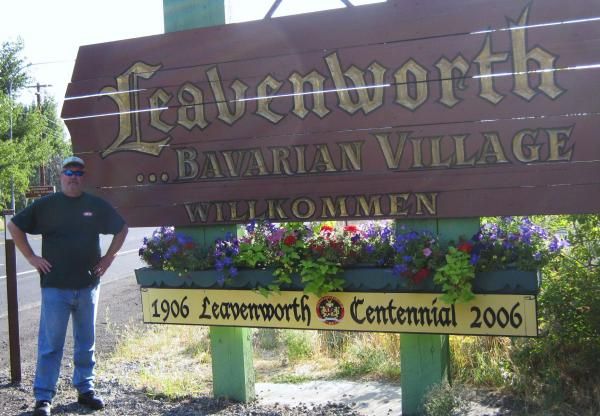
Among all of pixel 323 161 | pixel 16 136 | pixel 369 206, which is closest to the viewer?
pixel 369 206

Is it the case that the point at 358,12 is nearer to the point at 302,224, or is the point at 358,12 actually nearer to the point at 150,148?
the point at 302,224

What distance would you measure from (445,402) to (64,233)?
261 centimetres

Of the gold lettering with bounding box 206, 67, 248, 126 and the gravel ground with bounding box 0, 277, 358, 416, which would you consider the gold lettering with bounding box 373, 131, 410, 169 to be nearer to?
the gold lettering with bounding box 206, 67, 248, 126

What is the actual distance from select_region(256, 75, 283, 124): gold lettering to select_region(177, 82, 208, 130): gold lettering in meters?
0.41

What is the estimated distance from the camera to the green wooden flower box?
3469mm

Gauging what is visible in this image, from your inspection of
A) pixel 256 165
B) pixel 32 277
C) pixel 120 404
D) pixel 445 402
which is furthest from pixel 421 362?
pixel 32 277

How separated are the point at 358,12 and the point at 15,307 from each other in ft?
11.8

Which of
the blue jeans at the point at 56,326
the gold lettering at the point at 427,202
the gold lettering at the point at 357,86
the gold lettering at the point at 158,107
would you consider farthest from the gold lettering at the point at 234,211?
the gold lettering at the point at 427,202

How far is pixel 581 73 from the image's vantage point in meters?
3.43

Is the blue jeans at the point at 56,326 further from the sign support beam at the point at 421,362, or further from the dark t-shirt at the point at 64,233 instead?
the sign support beam at the point at 421,362

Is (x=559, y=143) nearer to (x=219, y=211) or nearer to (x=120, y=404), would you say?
(x=219, y=211)

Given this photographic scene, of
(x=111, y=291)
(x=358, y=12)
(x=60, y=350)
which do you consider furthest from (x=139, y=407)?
(x=111, y=291)

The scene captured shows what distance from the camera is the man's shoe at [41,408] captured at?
4.14 meters

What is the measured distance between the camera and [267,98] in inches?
163
